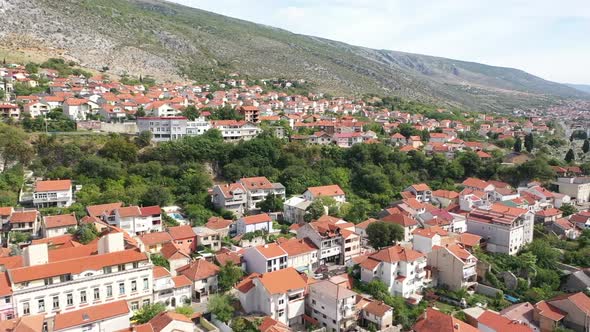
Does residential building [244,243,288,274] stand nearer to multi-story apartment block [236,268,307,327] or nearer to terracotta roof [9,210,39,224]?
multi-story apartment block [236,268,307,327]

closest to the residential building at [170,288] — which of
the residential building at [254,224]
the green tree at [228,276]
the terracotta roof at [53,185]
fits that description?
the green tree at [228,276]

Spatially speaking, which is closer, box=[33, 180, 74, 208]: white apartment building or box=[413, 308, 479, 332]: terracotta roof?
box=[413, 308, 479, 332]: terracotta roof

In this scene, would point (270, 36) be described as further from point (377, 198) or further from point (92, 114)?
point (377, 198)

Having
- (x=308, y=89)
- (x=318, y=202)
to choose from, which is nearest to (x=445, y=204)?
(x=318, y=202)

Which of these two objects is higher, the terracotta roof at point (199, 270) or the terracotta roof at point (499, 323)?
the terracotta roof at point (199, 270)

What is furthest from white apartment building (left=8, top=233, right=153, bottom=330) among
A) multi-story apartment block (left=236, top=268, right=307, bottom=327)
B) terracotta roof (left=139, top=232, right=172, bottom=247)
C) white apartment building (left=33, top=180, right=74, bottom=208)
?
white apartment building (left=33, top=180, right=74, bottom=208)

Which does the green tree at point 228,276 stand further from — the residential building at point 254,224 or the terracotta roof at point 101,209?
the terracotta roof at point 101,209
